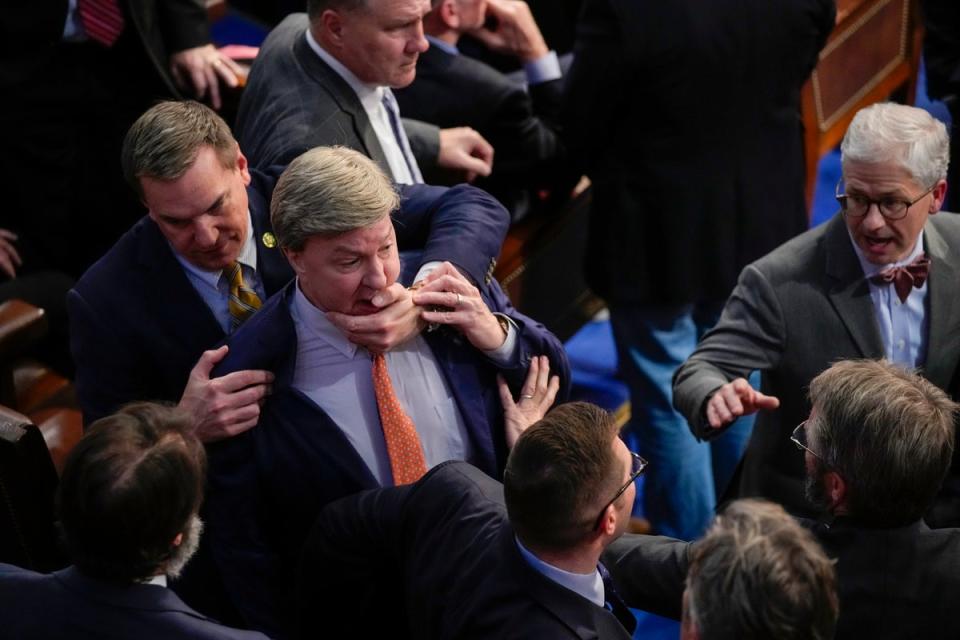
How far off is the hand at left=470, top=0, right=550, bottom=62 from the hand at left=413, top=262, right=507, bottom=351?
143cm

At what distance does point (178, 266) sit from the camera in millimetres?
2863

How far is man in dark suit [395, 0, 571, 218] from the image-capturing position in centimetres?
377

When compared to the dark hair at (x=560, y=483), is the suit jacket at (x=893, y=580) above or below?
below

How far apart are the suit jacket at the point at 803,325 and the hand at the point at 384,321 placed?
2.40ft

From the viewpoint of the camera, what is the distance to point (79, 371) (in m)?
2.86

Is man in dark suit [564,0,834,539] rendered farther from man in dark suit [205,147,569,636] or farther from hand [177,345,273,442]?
hand [177,345,273,442]

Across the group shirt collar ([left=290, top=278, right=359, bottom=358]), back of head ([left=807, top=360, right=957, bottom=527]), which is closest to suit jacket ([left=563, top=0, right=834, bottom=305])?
shirt collar ([left=290, top=278, right=359, bottom=358])

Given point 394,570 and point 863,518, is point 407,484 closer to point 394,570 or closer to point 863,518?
point 394,570

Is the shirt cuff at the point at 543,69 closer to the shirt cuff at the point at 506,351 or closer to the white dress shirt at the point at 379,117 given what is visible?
the white dress shirt at the point at 379,117

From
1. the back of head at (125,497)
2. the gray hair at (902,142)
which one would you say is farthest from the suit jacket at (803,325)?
the back of head at (125,497)

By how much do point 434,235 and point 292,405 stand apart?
1.75 ft

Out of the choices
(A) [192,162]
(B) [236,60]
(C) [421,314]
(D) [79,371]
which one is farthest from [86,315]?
(B) [236,60]

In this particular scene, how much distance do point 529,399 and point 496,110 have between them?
4.11ft

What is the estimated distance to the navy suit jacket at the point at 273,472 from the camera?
8.77 feet
